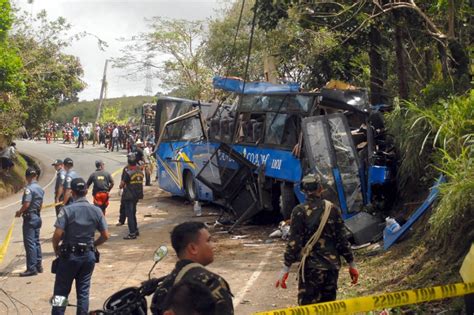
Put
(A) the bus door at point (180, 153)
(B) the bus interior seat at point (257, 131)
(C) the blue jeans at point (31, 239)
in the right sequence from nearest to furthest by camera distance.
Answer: (C) the blue jeans at point (31, 239) → (B) the bus interior seat at point (257, 131) → (A) the bus door at point (180, 153)

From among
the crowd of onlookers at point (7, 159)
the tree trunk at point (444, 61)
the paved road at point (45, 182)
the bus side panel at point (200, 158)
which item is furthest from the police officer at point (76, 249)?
the crowd of onlookers at point (7, 159)

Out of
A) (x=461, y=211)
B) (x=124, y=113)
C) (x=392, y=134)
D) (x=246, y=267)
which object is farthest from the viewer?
(x=124, y=113)

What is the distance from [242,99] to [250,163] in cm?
146

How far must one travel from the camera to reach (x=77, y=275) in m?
7.27

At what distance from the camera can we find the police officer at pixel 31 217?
35.5ft

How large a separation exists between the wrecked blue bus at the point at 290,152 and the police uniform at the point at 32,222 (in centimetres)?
466

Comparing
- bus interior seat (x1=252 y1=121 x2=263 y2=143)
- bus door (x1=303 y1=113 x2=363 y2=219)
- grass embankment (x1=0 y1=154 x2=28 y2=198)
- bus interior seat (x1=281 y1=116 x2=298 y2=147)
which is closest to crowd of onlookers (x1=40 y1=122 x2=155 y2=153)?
grass embankment (x1=0 y1=154 x2=28 y2=198)

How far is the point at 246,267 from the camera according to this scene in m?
A: 11.3

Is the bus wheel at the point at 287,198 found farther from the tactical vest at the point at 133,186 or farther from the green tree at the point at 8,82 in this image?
the green tree at the point at 8,82

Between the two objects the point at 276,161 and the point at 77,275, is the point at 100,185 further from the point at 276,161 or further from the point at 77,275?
the point at 77,275

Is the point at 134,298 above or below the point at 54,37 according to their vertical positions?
below

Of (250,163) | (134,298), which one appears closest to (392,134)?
(250,163)

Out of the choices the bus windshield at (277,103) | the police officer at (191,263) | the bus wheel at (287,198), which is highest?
the bus windshield at (277,103)

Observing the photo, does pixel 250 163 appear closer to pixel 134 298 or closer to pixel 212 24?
pixel 134 298
